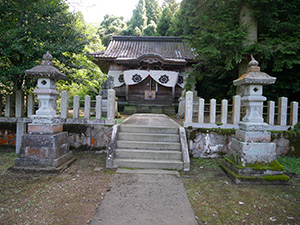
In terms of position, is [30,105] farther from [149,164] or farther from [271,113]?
[271,113]

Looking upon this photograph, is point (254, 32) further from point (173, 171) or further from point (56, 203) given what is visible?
point (56, 203)

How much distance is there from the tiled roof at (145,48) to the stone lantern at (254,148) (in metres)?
9.09

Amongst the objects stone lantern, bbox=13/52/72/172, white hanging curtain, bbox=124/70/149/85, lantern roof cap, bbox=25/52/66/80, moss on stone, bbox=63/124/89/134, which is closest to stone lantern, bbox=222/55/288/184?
stone lantern, bbox=13/52/72/172

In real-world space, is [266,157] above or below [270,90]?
below

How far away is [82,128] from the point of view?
228 inches

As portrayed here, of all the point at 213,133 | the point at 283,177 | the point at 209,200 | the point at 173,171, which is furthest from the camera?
the point at 213,133

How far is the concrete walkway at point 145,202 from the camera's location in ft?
8.33

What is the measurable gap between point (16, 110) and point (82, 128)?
7.70 feet

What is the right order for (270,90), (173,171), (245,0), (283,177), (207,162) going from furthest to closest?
(270,90), (245,0), (207,162), (173,171), (283,177)

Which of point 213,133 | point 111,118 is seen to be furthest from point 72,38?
point 213,133

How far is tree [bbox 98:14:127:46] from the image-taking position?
92.5 feet

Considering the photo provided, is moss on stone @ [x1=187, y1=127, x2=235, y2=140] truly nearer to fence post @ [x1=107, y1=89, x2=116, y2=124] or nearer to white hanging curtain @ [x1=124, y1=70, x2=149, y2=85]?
fence post @ [x1=107, y1=89, x2=116, y2=124]

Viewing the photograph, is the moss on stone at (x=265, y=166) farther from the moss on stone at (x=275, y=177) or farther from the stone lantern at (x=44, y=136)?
the stone lantern at (x=44, y=136)

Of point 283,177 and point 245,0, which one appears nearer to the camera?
point 283,177
